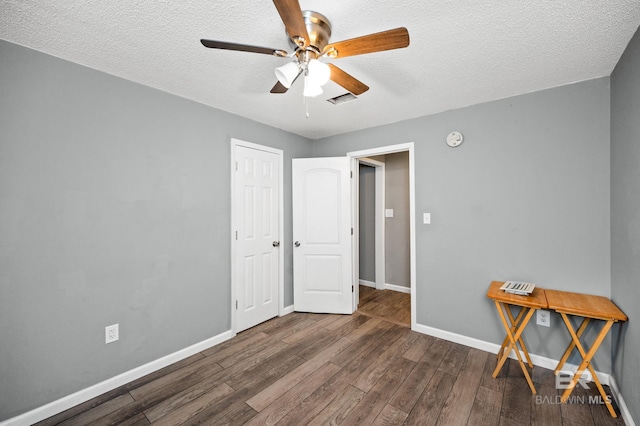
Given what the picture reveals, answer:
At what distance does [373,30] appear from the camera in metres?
1.58

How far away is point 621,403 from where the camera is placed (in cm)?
177

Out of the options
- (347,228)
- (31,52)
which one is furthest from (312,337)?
(31,52)

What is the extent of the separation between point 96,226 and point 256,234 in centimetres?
150

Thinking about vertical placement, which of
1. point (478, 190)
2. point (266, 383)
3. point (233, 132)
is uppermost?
point (233, 132)

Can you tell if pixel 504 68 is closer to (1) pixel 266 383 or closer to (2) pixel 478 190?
(2) pixel 478 190

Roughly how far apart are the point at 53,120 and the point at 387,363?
323 centimetres

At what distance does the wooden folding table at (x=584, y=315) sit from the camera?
176 cm

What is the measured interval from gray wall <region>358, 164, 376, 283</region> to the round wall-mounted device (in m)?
1.92

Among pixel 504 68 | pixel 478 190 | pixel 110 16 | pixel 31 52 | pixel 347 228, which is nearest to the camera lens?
pixel 110 16

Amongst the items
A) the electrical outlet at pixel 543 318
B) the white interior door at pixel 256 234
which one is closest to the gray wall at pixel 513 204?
the electrical outlet at pixel 543 318

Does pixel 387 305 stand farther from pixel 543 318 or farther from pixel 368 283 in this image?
pixel 543 318

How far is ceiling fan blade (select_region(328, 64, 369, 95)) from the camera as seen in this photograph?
1.54m

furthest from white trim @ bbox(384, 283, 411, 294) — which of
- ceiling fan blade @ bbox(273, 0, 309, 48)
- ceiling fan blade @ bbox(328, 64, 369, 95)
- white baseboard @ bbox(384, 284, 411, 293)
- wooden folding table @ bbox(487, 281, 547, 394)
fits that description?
ceiling fan blade @ bbox(273, 0, 309, 48)

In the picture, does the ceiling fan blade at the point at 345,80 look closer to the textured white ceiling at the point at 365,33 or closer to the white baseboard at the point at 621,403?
the textured white ceiling at the point at 365,33
